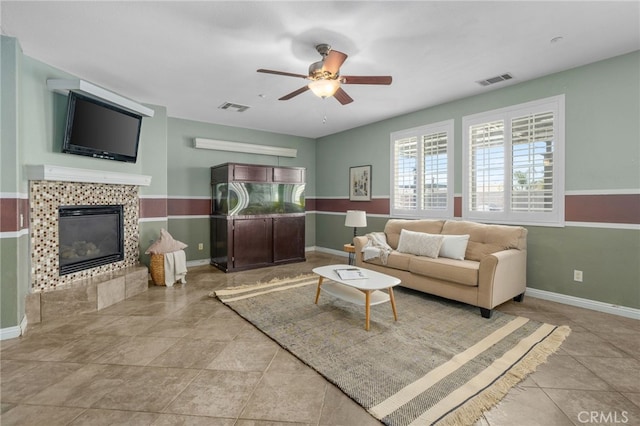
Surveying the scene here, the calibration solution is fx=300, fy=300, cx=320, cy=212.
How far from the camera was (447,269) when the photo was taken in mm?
3396

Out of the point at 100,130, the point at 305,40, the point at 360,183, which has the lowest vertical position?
the point at 360,183

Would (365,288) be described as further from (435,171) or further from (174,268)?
(174,268)

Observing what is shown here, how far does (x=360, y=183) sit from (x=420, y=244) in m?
2.48

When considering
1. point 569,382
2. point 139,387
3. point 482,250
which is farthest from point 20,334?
point 482,250

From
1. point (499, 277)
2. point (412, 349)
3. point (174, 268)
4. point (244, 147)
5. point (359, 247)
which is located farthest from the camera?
point (244, 147)

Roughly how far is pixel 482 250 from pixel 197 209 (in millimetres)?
4794

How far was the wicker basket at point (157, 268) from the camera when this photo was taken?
4273 mm

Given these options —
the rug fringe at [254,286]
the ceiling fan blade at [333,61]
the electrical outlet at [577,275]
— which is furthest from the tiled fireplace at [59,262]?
the electrical outlet at [577,275]

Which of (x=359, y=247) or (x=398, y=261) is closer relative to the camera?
(x=398, y=261)

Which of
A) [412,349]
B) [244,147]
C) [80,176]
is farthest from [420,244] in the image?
[80,176]

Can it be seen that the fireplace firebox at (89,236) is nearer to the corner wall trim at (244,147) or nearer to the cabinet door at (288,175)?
the corner wall trim at (244,147)

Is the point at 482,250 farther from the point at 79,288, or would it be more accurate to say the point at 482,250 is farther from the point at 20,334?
the point at 20,334

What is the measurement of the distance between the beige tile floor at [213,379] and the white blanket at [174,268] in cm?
112

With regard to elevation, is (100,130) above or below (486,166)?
above
